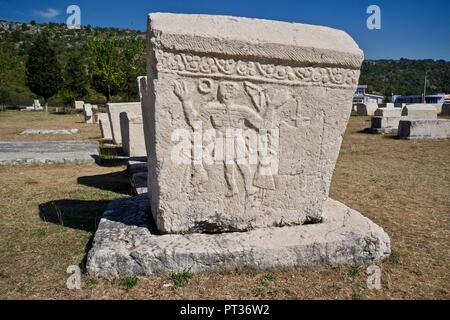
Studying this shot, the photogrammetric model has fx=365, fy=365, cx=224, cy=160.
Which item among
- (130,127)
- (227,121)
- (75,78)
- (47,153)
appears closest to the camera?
(227,121)

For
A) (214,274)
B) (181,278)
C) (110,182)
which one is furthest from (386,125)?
(181,278)

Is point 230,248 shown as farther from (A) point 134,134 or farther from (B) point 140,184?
(A) point 134,134

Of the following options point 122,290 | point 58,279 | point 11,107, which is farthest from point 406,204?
point 11,107

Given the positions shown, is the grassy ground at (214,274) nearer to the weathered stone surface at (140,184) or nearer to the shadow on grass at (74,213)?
the shadow on grass at (74,213)

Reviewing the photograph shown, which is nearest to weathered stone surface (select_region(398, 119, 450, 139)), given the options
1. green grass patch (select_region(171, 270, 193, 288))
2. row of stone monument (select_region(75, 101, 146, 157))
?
row of stone monument (select_region(75, 101, 146, 157))

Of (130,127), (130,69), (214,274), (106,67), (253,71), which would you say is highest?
(130,69)

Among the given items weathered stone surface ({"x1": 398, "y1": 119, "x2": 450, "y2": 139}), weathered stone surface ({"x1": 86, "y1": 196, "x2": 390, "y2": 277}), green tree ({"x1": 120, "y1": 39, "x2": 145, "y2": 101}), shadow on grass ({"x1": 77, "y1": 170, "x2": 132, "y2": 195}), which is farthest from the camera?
green tree ({"x1": 120, "y1": 39, "x2": 145, "y2": 101})

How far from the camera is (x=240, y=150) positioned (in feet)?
10.0

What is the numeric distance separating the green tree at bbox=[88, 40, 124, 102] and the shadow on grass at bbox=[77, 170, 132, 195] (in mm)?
21239

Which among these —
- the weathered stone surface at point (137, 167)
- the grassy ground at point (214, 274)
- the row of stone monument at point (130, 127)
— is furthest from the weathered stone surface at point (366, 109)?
the weathered stone surface at point (137, 167)

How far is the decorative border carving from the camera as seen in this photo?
2.76 m

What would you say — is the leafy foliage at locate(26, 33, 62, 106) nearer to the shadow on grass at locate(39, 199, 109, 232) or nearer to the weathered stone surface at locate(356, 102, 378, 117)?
the weathered stone surface at locate(356, 102, 378, 117)

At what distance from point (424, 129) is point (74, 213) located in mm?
10919

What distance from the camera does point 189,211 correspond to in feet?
9.96
